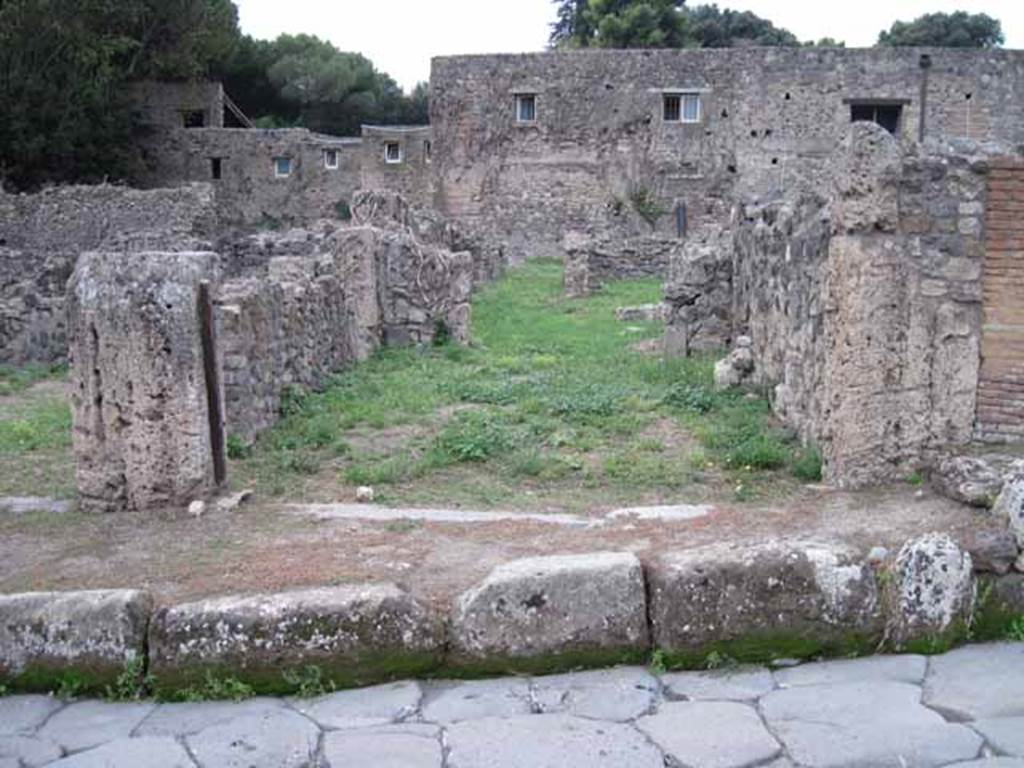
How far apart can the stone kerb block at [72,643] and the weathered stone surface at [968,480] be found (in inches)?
137

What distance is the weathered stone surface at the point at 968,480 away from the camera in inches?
186

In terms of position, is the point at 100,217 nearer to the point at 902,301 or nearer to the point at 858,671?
the point at 902,301

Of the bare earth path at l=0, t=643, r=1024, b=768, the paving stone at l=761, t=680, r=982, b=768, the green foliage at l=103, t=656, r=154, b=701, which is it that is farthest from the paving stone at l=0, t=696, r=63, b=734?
the paving stone at l=761, t=680, r=982, b=768

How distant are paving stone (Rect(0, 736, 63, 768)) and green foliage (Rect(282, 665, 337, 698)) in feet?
2.39

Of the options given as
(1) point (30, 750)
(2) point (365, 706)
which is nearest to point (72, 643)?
(1) point (30, 750)

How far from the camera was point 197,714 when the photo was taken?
3496 millimetres

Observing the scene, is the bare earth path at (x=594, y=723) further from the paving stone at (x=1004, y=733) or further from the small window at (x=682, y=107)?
the small window at (x=682, y=107)

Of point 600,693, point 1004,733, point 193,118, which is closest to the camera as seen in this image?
point 1004,733

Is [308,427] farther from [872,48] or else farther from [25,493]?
[872,48]

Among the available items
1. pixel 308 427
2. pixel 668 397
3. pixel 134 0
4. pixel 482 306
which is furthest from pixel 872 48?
pixel 308 427

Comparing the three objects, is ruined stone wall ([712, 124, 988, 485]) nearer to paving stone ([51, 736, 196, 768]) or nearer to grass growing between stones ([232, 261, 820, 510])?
grass growing between stones ([232, 261, 820, 510])

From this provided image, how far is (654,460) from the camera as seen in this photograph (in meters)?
6.88

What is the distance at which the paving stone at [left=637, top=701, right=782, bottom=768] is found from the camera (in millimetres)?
3131

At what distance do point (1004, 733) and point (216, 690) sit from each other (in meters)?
2.46
